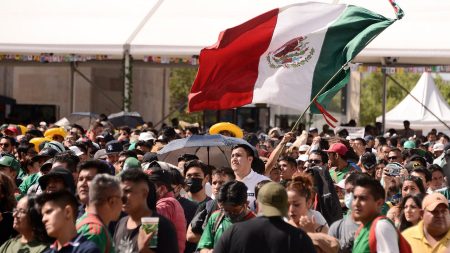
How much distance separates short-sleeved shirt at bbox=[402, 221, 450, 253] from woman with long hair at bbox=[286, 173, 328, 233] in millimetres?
640

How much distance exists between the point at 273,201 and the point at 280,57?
707 cm

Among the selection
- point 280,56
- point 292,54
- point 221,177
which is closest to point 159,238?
point 221,177

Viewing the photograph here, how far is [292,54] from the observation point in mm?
14328

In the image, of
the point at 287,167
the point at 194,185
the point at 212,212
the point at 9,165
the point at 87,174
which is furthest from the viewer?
the point at 287,167

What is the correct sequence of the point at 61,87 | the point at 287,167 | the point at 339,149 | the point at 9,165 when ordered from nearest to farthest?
the point at 9,165
the point at 287,167
the point at 339,149
the point at 61,87

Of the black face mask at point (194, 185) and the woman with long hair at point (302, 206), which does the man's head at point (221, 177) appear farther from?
the woman with long hair at point (302, 206)

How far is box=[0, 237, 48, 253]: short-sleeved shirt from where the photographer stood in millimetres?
7363

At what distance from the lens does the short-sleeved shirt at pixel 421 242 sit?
8219 millimetres

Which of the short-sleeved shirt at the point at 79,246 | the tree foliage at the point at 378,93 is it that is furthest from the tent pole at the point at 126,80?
the tree foliage at the point at 378,93

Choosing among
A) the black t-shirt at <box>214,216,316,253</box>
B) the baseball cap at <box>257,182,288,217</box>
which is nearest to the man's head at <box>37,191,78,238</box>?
the black t-shirt at <box>214,216,316,253</box>

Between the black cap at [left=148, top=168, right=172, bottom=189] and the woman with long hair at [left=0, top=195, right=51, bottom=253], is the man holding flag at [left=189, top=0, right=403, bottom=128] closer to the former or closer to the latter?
the black cap at [left=148, top=168, right=172, bottom=189]

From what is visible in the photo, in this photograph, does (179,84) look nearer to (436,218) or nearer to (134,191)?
(436,218)

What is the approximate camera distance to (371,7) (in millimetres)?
25172

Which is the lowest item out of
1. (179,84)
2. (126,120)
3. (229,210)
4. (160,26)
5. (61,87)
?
(229,210)
